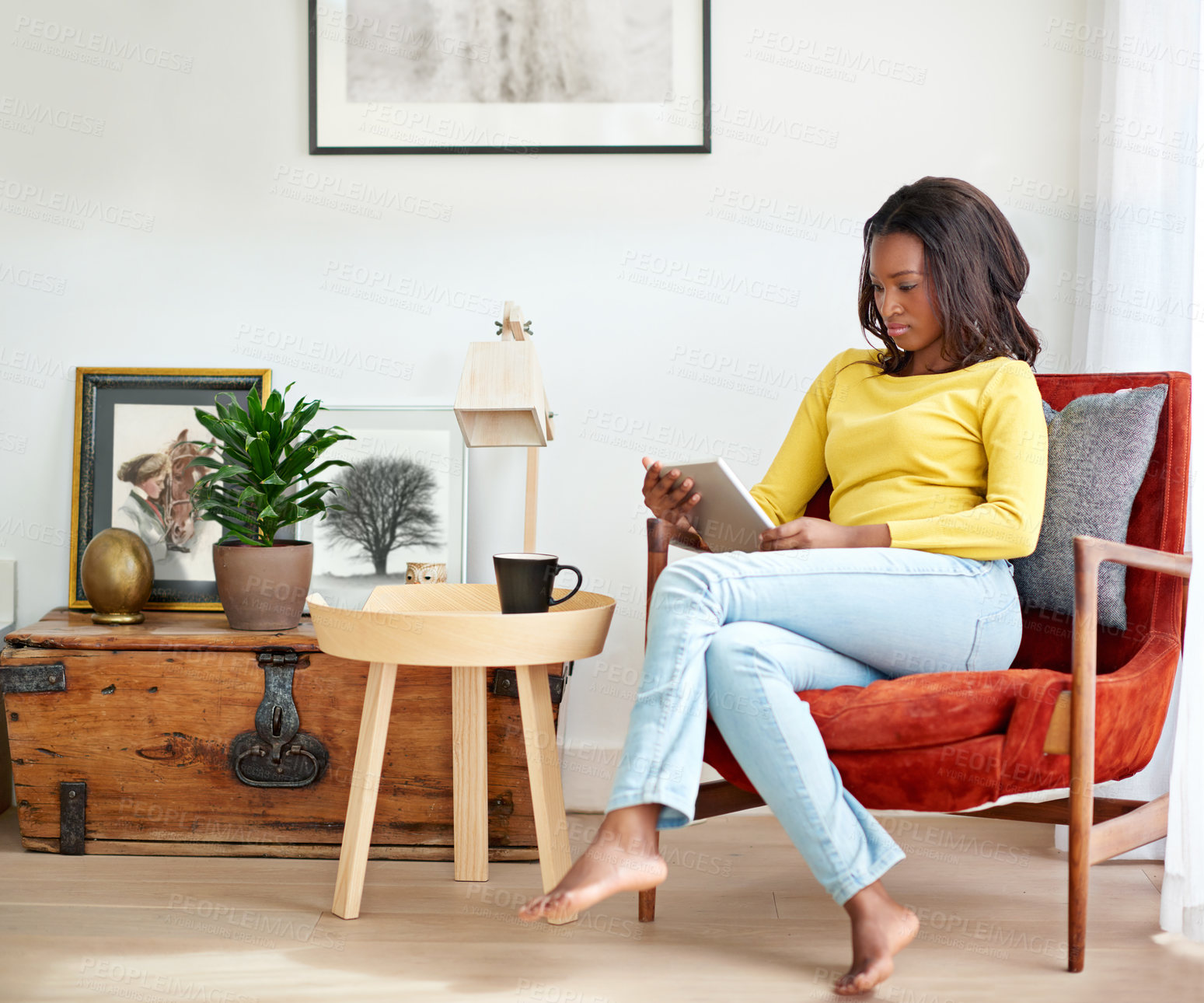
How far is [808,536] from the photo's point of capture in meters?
1.51

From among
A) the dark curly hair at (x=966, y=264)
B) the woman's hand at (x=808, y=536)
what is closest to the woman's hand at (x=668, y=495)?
the woman's hand at (x=808, y=536)

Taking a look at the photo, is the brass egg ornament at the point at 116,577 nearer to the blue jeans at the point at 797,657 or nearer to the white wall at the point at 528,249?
the white wall at the point at 528,249

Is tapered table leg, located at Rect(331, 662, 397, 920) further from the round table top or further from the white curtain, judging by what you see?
the white curtain

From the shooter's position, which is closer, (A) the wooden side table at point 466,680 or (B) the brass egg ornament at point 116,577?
(A) the wooden side table at point 466,680

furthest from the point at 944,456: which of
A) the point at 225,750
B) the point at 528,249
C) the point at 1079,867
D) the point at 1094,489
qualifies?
the point at 225,750

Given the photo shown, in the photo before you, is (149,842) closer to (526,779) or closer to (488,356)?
(526,779)

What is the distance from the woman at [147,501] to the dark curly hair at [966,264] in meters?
1.61

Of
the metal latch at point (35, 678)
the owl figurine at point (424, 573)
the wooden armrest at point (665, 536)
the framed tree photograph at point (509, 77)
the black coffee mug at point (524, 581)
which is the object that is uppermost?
the framed tree photograph at point (509, 77)

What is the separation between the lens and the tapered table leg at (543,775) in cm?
160

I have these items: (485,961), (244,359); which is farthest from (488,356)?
(485,961)

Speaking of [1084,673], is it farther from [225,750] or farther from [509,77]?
[509,77]

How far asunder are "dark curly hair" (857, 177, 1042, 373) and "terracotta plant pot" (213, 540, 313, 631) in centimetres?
123

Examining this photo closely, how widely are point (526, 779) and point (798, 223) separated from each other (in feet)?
4.30

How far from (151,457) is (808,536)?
1526mm
